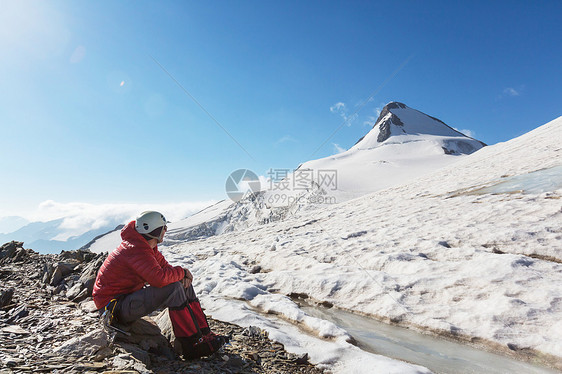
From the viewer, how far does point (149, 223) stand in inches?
151

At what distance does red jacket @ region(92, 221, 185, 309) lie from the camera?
11.9 feet

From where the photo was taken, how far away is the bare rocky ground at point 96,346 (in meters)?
2.86

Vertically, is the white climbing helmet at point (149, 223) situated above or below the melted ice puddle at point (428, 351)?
above

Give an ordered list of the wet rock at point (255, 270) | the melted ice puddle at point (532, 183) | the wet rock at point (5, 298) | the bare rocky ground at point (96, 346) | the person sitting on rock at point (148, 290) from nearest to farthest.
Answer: the bare rocky ground at point (96, 346)
the person sitting on rock at point (148, 290)
the wet rock at point (5, 298)
the wet rock at point (255, 270)
the melted ice puddle at point (532, 183)

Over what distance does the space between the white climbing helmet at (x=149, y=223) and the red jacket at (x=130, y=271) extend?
72 millimetres

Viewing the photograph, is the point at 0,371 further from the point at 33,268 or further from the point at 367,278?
the point at 33,268

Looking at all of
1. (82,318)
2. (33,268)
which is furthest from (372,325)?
(33,268)

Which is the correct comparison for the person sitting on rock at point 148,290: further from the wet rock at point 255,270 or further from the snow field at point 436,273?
the wet rock at point 255,270

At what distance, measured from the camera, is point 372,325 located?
514cm

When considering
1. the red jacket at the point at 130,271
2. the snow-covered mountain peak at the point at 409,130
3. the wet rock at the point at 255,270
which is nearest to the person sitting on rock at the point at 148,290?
the red jacket at the point at 130,271

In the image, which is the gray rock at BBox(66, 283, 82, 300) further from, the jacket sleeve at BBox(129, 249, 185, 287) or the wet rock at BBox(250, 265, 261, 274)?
the wet rock at BBox(250, 265, 261, 274)

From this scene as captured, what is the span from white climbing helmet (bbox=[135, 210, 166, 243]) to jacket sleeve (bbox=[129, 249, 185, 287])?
27 cm

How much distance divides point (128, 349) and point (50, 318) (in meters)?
1.90

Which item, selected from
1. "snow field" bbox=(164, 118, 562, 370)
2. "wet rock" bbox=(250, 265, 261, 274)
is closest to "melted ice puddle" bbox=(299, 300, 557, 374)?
"snow field" bbox=(164, 118, 562, 370)
